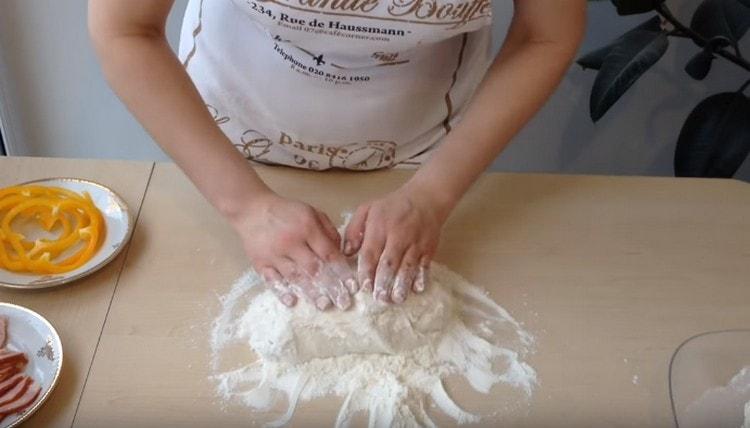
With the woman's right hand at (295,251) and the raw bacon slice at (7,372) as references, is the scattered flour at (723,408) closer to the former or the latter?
the woman's right hand at (295,251)

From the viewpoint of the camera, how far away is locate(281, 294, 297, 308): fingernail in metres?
0.90

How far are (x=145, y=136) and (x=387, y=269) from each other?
1186 millimetres

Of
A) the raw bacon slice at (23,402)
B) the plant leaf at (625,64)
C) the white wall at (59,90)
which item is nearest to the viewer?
the raw bacon slice at (23,402)

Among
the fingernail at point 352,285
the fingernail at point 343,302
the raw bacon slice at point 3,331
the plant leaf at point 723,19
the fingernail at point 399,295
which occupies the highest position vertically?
the plant leaf at point 723,19

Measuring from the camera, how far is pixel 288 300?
2.97 feet

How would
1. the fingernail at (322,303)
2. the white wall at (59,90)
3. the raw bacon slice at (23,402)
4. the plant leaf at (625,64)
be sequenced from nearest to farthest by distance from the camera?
1. the raw bacon slice at (23,402)
2. the fingernail at (322,303)
3. the plant leaf at (625,64)
4. the white wall at (59,90)

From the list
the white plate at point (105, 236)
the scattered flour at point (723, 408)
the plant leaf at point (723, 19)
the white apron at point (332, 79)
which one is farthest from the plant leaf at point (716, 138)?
the white plate at point (105, 236)

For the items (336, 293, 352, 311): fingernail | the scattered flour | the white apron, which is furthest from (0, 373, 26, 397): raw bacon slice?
the scattered flour

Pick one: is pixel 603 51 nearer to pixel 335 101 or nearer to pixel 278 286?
pixel 335 101

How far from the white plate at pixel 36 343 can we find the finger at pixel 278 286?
237 millimetres

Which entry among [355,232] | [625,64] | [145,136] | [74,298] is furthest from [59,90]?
[625,64]

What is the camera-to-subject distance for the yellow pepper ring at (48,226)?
3.09 ft

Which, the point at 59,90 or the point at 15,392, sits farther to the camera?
the point at 59,90

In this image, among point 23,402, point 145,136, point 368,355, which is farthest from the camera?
point 145,136
